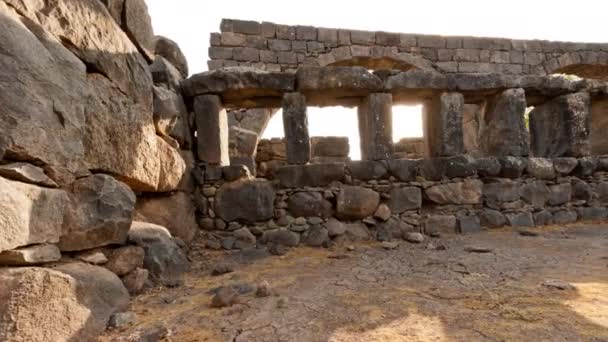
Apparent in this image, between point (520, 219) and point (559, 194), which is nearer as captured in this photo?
point (520, 219)

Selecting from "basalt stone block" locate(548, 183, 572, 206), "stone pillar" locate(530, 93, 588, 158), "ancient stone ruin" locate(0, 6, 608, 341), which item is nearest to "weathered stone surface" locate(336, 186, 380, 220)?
"ancient stone ruin" locate(0, 6, 608, 341)

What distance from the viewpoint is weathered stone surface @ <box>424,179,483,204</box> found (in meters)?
4.05

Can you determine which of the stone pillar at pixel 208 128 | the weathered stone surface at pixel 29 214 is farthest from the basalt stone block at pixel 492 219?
the weathered stone surface at pixel 29 214

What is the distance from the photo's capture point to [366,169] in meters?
3.92

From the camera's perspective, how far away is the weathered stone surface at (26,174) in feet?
4.58

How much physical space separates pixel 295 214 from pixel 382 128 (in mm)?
1526

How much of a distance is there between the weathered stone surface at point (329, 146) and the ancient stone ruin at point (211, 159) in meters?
0.03

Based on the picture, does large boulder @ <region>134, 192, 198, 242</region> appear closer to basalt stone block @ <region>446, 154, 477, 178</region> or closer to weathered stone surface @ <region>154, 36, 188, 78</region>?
weathered stone surface @ <region>154, 36, 188, 78</region>

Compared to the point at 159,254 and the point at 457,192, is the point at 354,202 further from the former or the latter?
the point at 159,254

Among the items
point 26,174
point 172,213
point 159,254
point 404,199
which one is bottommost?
point 159,254

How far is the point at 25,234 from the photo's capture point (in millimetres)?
1440

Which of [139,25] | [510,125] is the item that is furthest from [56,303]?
[510,125]

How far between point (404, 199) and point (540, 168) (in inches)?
79.4

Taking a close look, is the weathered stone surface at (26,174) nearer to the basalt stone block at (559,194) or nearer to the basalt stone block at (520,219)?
the basalt stone block at (520,219)
